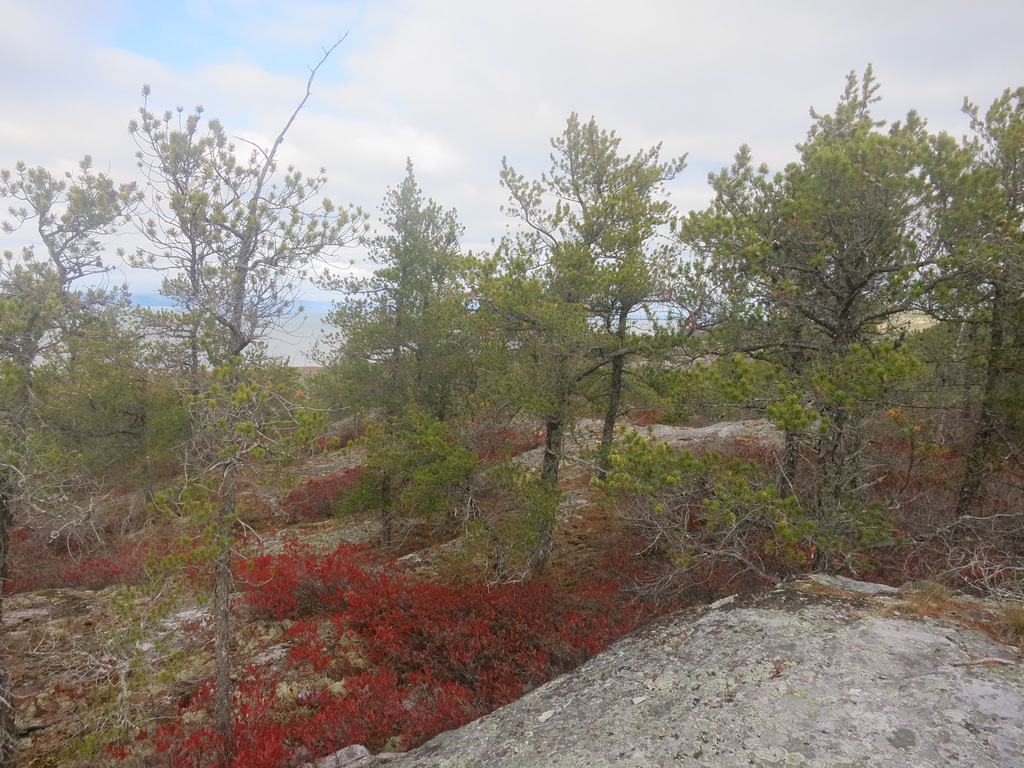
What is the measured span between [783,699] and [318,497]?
57.1 feet

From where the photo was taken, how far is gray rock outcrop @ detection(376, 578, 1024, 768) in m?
3.19

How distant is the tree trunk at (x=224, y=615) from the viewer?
6062 millimetres

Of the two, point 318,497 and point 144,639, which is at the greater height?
point 144,639

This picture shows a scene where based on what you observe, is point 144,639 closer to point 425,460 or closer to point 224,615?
point 224,615

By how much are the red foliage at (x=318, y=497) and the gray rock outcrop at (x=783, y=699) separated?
13.9 metres

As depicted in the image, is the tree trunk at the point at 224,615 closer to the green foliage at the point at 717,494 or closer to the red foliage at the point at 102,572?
the green foliage at the point at 717,494

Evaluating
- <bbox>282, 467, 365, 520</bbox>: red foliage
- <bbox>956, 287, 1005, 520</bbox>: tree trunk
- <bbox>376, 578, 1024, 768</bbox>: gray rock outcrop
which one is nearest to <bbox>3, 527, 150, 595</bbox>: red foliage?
<bbox>282, 467, 365, 520</bbox>: red foliage

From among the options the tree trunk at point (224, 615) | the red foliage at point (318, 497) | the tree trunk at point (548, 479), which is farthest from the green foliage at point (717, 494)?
the red foliage at point (318, 497)

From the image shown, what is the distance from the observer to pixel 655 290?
29.9 feet

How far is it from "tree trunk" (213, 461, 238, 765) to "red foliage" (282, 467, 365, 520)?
10.6 metres

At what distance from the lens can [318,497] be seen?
18234mm

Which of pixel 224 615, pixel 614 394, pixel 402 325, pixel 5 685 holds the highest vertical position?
pixel 402 325

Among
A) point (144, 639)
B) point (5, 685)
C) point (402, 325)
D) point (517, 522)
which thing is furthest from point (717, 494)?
point (402, 325)

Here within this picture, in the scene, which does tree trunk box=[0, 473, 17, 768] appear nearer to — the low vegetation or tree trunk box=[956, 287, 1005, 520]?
the low vegetation
